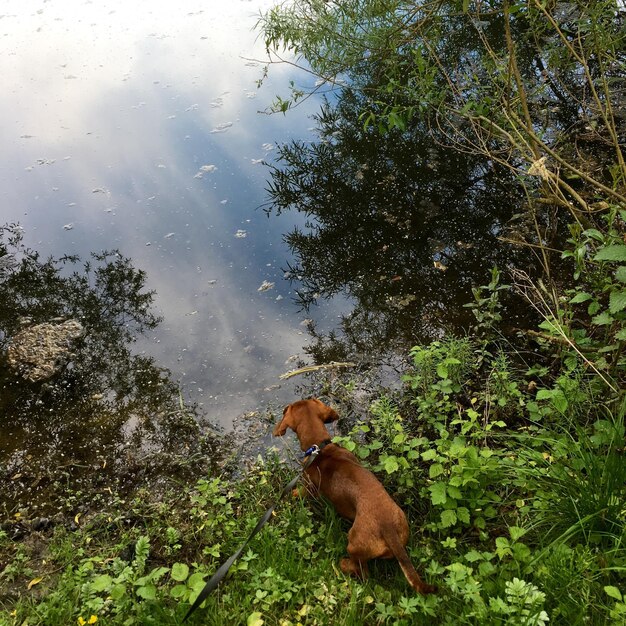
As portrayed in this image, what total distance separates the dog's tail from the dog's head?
858 millimetres

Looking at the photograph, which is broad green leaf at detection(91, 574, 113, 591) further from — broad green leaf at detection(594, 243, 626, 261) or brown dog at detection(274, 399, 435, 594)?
broad green leaf at detection(594, 243, 626, 261)

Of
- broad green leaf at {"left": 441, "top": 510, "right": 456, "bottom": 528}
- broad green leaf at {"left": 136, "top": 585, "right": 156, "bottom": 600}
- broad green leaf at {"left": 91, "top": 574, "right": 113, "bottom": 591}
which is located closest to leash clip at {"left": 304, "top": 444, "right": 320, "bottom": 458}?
broad green leaf at {"left": 441, "top": 510, "right": 456, "bottom": 528}

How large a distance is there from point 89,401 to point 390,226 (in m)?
2.94

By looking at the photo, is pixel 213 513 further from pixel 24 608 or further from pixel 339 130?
pixel 339 130

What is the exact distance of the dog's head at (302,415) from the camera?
302 centimetres

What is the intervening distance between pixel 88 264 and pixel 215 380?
6.18 ft

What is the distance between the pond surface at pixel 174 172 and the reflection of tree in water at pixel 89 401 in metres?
0.18

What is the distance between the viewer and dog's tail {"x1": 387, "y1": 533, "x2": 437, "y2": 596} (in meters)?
2.19

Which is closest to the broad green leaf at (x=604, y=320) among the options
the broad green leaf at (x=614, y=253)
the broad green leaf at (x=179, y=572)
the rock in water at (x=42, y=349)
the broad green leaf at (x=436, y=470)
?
the broad green leaf at (x=614, y=253)

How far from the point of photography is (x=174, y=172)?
18.9 ft

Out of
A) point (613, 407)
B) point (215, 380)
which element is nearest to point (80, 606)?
point (215, 380)

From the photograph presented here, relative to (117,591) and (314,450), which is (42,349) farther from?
(314,450)

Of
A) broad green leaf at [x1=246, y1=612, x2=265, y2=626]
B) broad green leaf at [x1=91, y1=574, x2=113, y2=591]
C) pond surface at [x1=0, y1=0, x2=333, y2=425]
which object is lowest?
broad green leaf at [x1=246, y1=612, x2=265, y2=626]

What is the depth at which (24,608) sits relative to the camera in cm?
247
